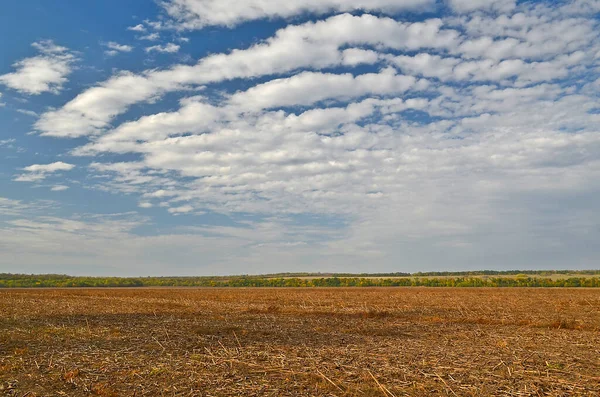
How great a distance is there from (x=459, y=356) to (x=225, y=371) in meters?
8.22

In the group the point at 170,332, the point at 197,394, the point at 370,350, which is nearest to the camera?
the point at 197,394

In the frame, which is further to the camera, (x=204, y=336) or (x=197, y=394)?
(x=204, y=336)

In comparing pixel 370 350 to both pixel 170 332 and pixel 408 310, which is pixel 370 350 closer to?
pixel 170 332

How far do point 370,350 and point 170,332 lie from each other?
10.9m

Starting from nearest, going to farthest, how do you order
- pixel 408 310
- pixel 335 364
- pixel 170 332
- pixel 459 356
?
pixel 335 364 < pixel 459 356 < pixel 170 332 < pixel 408 310

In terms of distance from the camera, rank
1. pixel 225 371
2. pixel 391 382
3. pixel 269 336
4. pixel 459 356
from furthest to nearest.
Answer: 1. pixel 269 336
2. pixel 459 356
3. pixel 225 371
4. pixel 391 382

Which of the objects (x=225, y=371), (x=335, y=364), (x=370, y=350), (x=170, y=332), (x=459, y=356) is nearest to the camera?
(x=225, y=371)

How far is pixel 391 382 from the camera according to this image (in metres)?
12.3

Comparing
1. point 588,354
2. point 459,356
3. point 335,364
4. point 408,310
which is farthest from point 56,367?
point 408,310

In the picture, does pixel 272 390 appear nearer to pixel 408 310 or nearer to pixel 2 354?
pixel 2 354

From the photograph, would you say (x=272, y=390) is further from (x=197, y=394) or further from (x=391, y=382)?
(x=391, y=382)

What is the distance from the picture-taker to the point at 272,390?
11664 millimetres

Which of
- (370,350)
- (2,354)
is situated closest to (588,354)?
(370,350)

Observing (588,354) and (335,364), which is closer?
(335,364)
